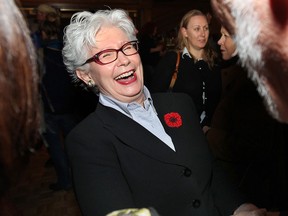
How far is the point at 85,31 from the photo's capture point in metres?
1.57

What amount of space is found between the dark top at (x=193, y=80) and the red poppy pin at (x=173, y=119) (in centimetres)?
94

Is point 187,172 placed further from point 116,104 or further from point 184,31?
point 184,31

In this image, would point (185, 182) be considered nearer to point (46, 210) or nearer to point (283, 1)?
point (283, 1)

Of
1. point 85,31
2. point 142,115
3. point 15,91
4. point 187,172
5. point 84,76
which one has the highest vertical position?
point 85,31

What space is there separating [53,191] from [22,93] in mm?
3294

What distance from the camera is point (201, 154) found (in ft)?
5.09

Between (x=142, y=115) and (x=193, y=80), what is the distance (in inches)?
45.8

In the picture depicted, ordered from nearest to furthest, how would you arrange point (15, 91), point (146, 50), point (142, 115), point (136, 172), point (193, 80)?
point (15, 91) < point (136, 172) < point (142, 115) < point (193, 80) < point (146, 50)

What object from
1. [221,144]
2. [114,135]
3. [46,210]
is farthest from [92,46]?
[46,210]

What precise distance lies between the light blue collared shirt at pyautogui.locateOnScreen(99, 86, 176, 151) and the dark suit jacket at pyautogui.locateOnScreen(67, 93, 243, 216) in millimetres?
38

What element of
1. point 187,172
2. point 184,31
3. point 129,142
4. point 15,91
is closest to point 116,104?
point 129,142

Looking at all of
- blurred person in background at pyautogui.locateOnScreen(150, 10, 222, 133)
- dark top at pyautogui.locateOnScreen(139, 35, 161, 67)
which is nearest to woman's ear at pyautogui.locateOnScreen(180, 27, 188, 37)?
blurred person in background at pyautogui.locateOnScreen(150, 10, 222, 133)

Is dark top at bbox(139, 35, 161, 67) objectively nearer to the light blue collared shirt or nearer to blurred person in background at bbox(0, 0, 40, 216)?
the light blue collared shirt

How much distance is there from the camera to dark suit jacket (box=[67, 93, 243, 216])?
4.20 feet
